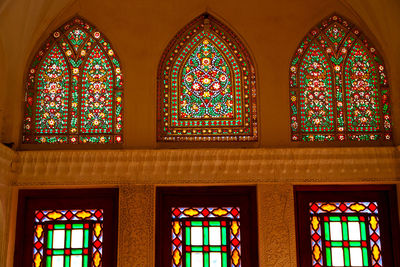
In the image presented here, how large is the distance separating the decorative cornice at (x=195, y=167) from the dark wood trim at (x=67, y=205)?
14 cm

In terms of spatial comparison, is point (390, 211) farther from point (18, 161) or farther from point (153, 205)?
point (18, 161)

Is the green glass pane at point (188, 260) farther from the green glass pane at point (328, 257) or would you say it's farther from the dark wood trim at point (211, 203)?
the green glass pane at point (328, 257)

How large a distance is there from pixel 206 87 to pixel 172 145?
2.30ft

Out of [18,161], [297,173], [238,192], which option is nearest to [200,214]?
[238,192]

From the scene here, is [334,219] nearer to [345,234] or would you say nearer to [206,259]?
[345,234]

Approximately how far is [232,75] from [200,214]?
1448 mm

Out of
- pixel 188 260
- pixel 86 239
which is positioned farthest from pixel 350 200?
pixel 86 239

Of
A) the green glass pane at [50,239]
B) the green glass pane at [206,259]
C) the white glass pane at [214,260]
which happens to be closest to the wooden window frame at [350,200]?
the white glass pane at [214,260]

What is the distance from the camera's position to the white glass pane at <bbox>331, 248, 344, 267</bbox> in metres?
5.20

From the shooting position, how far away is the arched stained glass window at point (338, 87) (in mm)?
5457

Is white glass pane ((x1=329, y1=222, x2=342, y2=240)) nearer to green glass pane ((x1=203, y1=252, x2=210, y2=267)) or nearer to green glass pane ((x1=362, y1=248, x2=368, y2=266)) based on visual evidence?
green glass pane ((x1=362, y1=248, x2=368, y2=266))

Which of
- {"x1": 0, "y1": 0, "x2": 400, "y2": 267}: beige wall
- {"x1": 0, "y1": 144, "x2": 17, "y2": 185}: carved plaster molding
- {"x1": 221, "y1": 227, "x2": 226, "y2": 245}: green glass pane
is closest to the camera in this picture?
{"x1": 0, "y1": 144, "x2": 17, "y2": 185}: carved plaster molding

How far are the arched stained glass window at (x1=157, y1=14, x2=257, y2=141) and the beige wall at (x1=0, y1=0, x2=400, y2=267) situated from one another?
0.10 m

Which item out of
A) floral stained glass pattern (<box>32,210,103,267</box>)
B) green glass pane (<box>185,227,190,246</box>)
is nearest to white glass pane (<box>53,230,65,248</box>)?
floral stained glass pattern (<box>32,210,103,267</box>)
